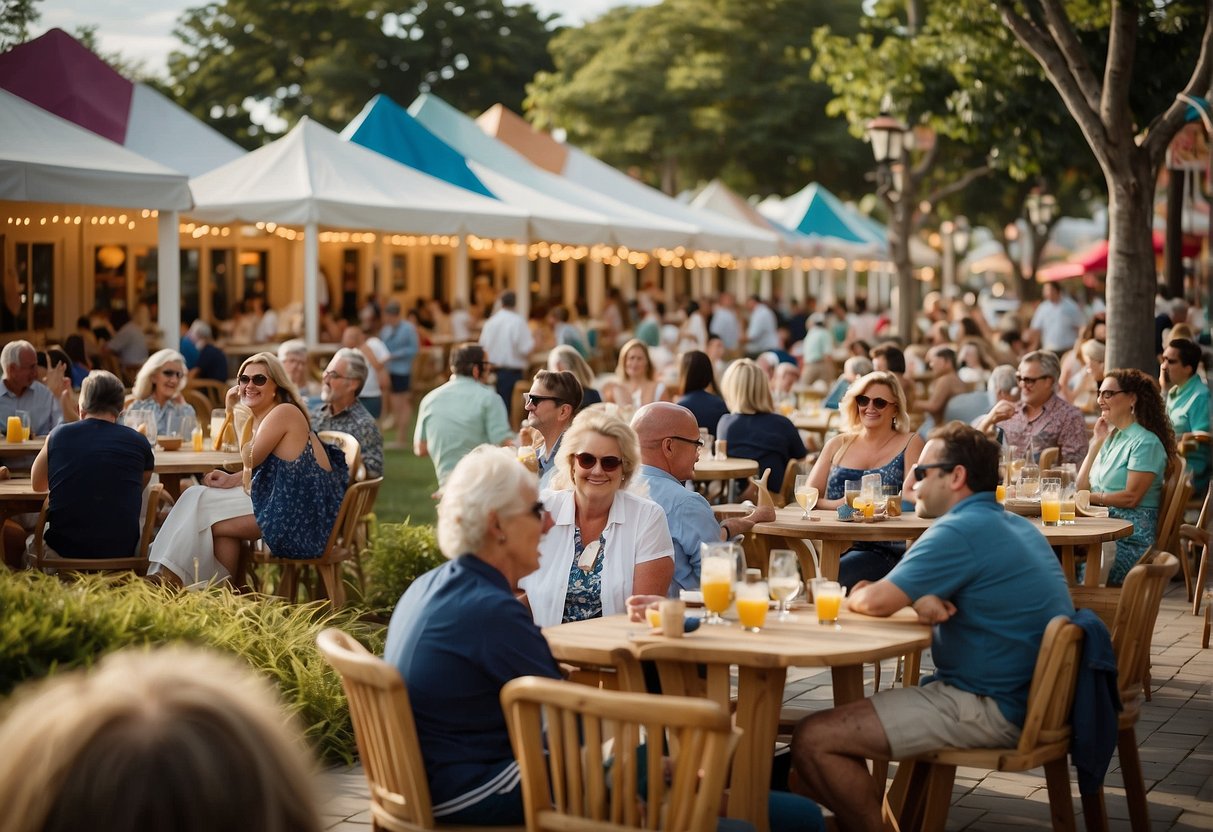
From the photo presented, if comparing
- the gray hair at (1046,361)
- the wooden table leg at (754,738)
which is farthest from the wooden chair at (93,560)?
the gray hair at (1046,361)

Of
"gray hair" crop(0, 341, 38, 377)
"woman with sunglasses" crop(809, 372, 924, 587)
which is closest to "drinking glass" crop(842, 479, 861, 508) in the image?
"woman with sunglasses" crop(809, 372, 924, 587)

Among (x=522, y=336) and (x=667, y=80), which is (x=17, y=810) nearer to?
(x=522, y=336)

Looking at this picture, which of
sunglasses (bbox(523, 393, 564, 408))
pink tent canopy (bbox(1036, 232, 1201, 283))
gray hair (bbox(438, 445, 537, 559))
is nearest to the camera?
gray hair (bbox(438, 445, 537, 559))

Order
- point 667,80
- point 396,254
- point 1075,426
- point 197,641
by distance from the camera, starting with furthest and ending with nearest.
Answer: point 667,80, point 396,254, point 1075,426, point 197,641

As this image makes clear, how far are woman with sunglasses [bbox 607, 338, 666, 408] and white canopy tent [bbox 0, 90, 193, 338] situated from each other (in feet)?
12.8

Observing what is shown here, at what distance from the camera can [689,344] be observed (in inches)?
758

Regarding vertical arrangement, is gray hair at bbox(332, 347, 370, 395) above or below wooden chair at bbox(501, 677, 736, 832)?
above

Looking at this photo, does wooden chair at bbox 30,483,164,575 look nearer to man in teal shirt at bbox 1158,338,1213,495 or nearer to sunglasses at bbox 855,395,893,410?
sunglasses at bbox 855,395,893,410

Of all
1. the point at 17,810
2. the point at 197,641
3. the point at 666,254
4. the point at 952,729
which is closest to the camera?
the point at 17,810

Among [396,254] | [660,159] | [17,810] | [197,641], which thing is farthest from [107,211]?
[660,159]

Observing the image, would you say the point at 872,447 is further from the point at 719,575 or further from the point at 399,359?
the point at 399,359

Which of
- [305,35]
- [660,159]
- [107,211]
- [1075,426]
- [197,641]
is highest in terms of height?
[305,35]

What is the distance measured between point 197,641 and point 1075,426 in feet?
17.8

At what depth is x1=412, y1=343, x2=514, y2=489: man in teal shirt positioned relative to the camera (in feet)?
32.8
